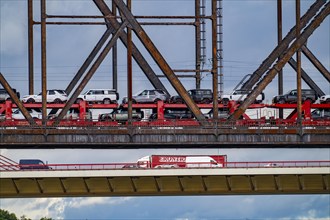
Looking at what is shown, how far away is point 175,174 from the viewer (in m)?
93.0

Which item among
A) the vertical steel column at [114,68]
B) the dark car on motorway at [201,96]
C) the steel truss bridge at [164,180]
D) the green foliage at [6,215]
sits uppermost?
the vertical steel column at [114,68]

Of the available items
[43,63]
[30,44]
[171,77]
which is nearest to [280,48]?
[171,77]

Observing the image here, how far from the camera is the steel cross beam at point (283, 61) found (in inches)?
4190

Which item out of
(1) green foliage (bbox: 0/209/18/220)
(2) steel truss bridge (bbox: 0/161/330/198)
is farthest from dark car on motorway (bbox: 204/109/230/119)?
(1) green foliage (bbox: 0/209/18/220)

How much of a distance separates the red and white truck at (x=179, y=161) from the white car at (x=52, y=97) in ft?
58.9

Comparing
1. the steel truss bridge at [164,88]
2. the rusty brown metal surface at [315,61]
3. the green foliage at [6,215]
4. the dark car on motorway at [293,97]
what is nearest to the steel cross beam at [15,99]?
the steel truss bridge at [164,88]

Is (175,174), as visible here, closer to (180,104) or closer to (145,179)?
(145,179)

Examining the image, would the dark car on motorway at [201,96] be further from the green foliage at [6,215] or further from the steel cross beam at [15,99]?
the green foliage at [6,215]

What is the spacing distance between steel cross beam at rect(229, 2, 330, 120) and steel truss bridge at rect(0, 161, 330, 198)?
1229cm

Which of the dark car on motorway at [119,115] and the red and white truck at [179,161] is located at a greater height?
the dark car on motorway at [119,115]

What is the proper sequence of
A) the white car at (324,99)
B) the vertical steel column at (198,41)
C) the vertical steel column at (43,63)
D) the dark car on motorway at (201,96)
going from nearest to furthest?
the vertical steel column at (43,63) → the dark car on motorway at (201,96) → the vertical steel column at (198,41) → the white car at (324,99)

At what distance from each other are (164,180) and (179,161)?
295cm

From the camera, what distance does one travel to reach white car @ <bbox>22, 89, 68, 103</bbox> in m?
113

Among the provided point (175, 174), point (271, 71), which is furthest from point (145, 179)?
point (271, 71)
